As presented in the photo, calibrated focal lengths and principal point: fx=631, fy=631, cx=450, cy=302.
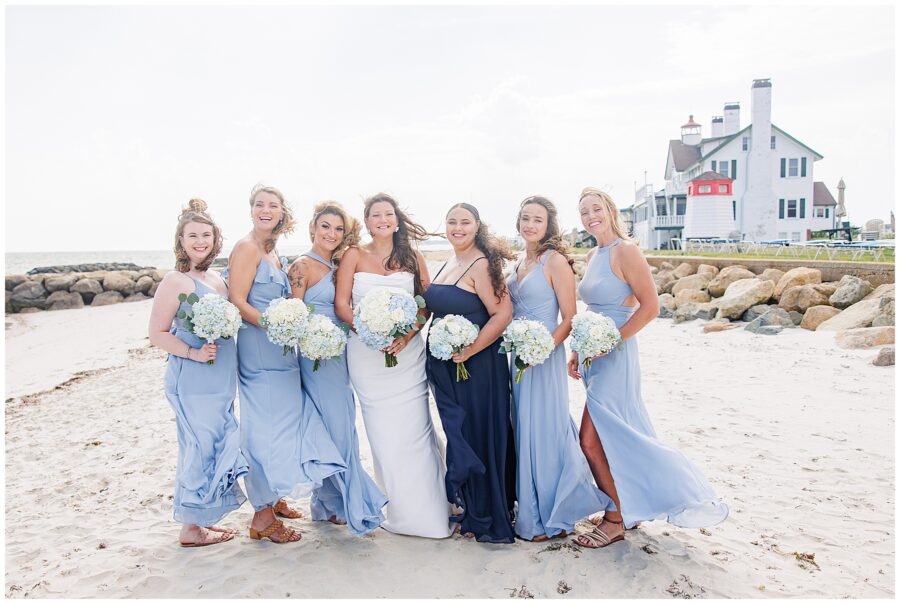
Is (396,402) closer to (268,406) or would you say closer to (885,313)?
(268,406)

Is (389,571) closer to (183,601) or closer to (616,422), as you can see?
(183,601)

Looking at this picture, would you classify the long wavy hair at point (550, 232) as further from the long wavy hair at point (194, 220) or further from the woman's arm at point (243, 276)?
the long wavy hair at point (194, 220)

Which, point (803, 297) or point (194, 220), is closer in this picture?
point (194, 220)

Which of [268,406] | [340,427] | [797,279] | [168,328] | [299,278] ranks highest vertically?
[299,278]

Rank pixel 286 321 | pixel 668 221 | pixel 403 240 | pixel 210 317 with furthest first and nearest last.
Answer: pixel 668 221 < pixel 403 240 < pixel 286 321 < pixel 210 317

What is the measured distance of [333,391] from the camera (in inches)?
210

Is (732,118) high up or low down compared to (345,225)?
up

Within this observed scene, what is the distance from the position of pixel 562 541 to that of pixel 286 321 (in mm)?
2801

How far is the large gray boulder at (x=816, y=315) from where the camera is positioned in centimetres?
1339

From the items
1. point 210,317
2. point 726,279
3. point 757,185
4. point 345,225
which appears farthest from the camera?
point 757,185

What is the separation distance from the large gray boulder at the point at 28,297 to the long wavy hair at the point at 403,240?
2824 centimetres

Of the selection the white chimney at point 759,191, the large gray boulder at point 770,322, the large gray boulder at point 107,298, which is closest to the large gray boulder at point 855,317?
the large gray boulder at point 770,322

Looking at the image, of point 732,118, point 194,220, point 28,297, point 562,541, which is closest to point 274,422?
point 194,220

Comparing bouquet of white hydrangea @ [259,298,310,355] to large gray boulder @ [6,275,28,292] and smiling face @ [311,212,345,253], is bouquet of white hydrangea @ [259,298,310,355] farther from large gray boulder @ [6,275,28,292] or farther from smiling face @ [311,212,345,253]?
large gray boulder @ [6,275,28,292]
